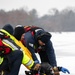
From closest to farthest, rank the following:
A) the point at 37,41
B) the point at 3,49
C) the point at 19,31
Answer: the point at 3,49 < the point at 37,41 < the point at 19,31

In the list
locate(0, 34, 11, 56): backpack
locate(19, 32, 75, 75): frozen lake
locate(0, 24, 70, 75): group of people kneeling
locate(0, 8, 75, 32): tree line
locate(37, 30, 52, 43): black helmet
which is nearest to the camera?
locate(0, 34, 11, 56): backpack

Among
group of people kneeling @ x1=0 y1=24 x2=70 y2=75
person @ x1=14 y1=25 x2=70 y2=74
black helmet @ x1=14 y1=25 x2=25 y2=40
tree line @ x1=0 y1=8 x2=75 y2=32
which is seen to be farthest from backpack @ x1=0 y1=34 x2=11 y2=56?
tree line @ x1=0 y1=8 x2=75 y2=32

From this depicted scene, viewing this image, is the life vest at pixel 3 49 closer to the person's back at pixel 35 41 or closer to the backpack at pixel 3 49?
the backpack at pixel 3 49

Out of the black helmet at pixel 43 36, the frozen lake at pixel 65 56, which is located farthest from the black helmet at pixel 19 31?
the frozen lake at pixel 65 56

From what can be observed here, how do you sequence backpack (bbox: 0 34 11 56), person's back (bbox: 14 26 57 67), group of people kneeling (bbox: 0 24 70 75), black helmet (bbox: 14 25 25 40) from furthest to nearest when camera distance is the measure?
black helmet (bbox: 14 25 25 40) < person's back (bbox: 14 26 57 67) < group of people kneeling (bbox: 0 24 70 75) < backpack (bbox: 0 34 11 56)

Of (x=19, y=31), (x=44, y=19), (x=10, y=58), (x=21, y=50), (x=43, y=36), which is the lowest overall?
(x=10, y=58)

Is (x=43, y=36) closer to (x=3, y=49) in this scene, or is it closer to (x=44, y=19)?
(x=3, y=49)

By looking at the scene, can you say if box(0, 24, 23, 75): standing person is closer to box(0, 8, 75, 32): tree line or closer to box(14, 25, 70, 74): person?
box(14, 25, 70, 74): person

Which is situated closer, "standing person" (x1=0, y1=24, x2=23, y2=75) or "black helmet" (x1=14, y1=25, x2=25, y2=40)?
"standing person" (x1=0, y1=24, x2=23, y2=75)

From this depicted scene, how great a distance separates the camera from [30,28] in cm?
529

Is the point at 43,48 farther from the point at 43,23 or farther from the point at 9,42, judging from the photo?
the point at 43,23

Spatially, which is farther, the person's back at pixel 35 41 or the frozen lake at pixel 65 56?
the frozen lake at pixel 65 56

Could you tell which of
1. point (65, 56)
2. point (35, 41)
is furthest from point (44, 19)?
point (35, 41)

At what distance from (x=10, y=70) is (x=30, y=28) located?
4.55 ft
